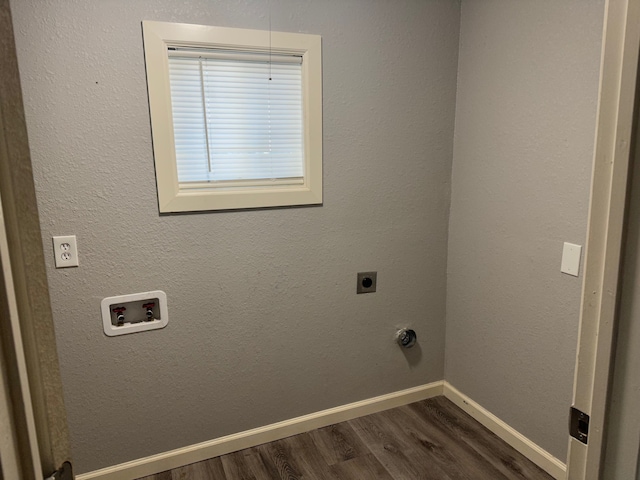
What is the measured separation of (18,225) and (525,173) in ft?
6.45

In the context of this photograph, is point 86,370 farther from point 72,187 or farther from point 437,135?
point 437,135

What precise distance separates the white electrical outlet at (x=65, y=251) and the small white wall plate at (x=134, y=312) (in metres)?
0.21

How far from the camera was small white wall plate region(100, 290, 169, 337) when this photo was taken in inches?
72.8

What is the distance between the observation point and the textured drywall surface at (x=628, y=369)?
2.08 ft

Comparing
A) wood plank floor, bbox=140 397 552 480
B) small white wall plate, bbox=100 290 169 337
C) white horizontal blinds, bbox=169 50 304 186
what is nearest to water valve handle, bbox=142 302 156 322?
small white wall plate, bbox=100 290 169 337

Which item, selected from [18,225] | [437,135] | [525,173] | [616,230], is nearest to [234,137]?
[437,135]

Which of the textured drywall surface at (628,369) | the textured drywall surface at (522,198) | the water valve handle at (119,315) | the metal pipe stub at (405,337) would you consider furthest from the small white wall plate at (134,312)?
the textured drywall surface at (628,369)

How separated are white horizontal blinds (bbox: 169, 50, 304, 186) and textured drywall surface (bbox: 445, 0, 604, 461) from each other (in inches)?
36.9

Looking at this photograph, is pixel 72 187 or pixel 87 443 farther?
pixel 87 443

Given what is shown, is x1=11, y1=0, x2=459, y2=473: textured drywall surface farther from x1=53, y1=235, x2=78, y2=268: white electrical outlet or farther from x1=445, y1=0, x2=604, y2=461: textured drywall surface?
x1=445, y1=0, x2=604, y2=461: textured drywall surface

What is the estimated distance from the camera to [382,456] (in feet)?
7.03

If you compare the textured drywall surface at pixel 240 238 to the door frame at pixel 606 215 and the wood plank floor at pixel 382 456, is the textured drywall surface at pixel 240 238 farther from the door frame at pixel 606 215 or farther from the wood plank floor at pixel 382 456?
the door frame at pixel 606 215

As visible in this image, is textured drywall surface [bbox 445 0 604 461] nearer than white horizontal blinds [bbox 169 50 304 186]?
Yes

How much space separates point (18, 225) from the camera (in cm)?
55
